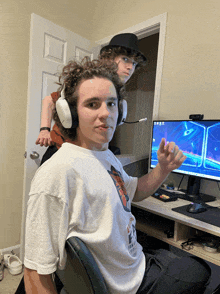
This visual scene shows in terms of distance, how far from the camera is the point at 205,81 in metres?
1.49

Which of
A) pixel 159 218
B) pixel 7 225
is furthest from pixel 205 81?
Answer: pixel 7 225

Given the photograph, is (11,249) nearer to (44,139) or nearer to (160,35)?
(44,139)

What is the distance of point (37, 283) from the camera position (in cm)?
56

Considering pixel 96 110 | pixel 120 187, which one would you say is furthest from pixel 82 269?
pixel 96 110

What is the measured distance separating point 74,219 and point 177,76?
4.80 feet

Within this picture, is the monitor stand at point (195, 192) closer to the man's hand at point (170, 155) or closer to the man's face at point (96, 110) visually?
the man's hand at point (170, 155)

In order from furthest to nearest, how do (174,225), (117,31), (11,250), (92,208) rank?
(117,31), (11,250), (174,225), (92,208)

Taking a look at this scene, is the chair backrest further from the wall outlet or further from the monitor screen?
the wall outlet

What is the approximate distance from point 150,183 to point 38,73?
4.42ft

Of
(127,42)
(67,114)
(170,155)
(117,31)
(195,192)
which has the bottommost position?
(195,192)

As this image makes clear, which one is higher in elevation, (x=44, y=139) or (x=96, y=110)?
(x=96, y=110)

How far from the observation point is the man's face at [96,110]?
2.30 ft

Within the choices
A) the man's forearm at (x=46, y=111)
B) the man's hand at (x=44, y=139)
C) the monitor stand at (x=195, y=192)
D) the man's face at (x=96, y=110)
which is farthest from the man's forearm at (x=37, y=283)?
the monitor stand at (x=195, y=192)

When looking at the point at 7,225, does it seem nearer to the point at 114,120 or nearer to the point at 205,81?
the point at 114,120
